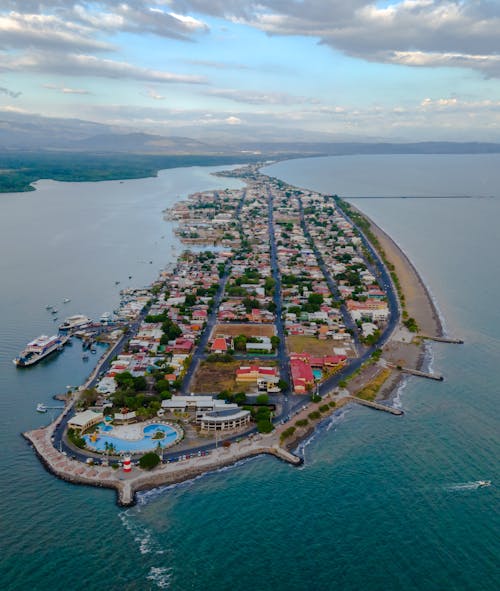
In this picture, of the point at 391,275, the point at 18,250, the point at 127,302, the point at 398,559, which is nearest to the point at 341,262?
the point at 391,275

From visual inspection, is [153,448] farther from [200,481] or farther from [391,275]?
[391,275]

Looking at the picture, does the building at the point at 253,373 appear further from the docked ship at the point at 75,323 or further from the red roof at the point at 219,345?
the docked ship at the point at 75,323

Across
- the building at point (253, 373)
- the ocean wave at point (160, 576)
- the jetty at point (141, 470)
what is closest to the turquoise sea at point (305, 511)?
the ocean wave at point (160, 576)

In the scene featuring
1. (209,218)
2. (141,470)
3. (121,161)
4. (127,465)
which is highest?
(121,161)

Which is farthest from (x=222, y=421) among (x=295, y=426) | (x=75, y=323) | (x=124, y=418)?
(x=75, y=323)

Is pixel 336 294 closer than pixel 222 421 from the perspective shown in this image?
No

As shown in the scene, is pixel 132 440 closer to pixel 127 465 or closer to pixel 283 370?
pixel 127 465
